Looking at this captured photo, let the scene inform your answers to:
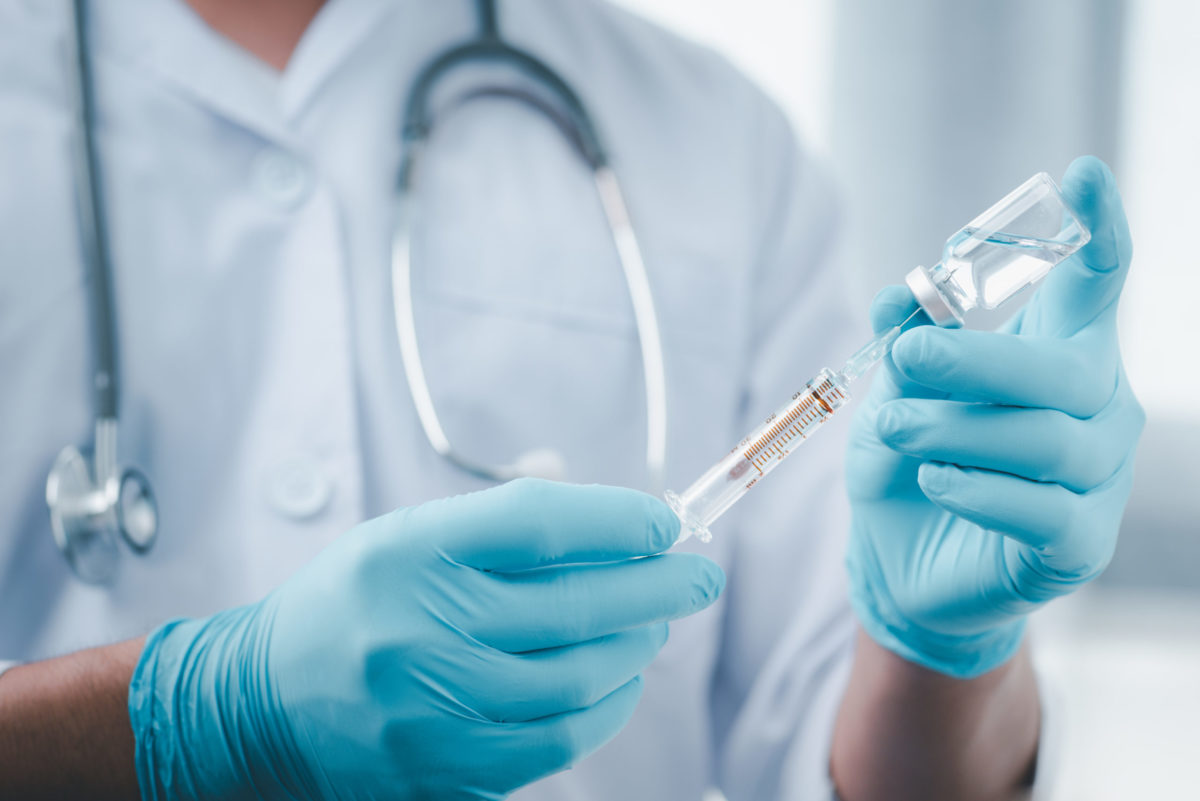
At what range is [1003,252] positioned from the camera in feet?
1.63

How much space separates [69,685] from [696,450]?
533mm

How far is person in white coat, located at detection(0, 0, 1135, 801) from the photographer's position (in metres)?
0.51

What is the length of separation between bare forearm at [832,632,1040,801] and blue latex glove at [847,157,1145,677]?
0.17ft

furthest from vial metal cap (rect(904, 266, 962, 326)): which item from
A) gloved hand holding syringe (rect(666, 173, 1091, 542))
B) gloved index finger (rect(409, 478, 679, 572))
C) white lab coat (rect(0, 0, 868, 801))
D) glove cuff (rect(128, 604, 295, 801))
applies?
glove cuff (rect(128, 604, 295, 801))

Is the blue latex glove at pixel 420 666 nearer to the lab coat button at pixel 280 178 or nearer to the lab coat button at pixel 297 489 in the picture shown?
the lab coat button at pixel 297 489

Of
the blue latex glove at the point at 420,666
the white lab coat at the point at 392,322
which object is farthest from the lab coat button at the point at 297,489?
the blue latex glove at the point at 420,666

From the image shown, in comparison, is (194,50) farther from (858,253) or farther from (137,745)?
(858,253)

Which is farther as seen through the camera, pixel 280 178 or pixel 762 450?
pixel 280 178

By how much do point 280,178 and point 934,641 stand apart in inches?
24.6

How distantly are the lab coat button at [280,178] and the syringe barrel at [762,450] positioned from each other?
41cm

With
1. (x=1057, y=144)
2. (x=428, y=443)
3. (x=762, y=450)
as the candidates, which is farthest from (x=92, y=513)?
(x=1057, y=144)

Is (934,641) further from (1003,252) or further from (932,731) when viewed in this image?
(1003,252)

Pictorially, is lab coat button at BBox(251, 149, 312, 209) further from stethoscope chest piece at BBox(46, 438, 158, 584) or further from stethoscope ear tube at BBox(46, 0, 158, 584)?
stethoscope chest piece at BBox(46, 438, 158, 584)

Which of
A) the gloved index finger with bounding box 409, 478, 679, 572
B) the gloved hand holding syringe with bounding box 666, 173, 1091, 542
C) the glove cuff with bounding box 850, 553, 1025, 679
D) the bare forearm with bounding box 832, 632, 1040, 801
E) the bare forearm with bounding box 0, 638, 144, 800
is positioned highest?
the gloved hand holding syringe with bounding box 666, 173, 1091, 542
